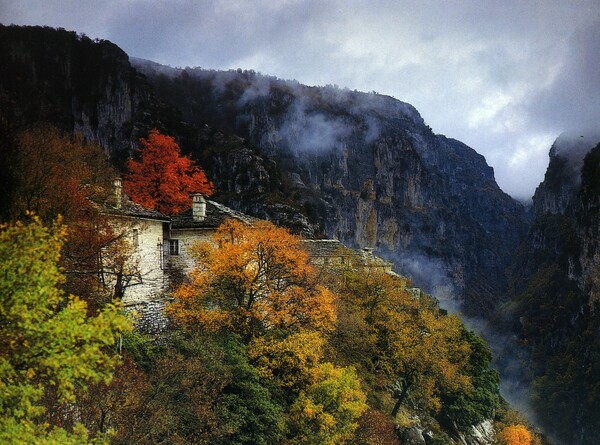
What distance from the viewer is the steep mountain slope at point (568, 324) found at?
305ft

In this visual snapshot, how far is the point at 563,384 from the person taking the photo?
10300 centimetres

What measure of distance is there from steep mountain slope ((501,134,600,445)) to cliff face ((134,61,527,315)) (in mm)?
29100

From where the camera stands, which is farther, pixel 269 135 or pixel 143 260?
pixel 269 135

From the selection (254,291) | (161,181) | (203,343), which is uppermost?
(161,181)

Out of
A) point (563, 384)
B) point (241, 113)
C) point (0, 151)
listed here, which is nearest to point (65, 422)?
point (0, 151)

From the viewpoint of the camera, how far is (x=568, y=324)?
135 metres

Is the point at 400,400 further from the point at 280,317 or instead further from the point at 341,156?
the point at 341,156

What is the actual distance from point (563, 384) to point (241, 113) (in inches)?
4085

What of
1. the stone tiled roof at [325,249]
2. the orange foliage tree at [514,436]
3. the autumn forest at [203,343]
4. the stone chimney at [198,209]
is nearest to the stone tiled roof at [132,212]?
the autumn forest at [203,343]

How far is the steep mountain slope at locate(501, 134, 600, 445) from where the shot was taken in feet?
305

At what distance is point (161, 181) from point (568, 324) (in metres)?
130

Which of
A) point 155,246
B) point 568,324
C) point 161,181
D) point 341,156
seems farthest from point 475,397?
point 341,156

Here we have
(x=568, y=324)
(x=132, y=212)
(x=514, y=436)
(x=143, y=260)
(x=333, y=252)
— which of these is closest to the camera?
(x=132, y=212)

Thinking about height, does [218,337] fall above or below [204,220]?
below
